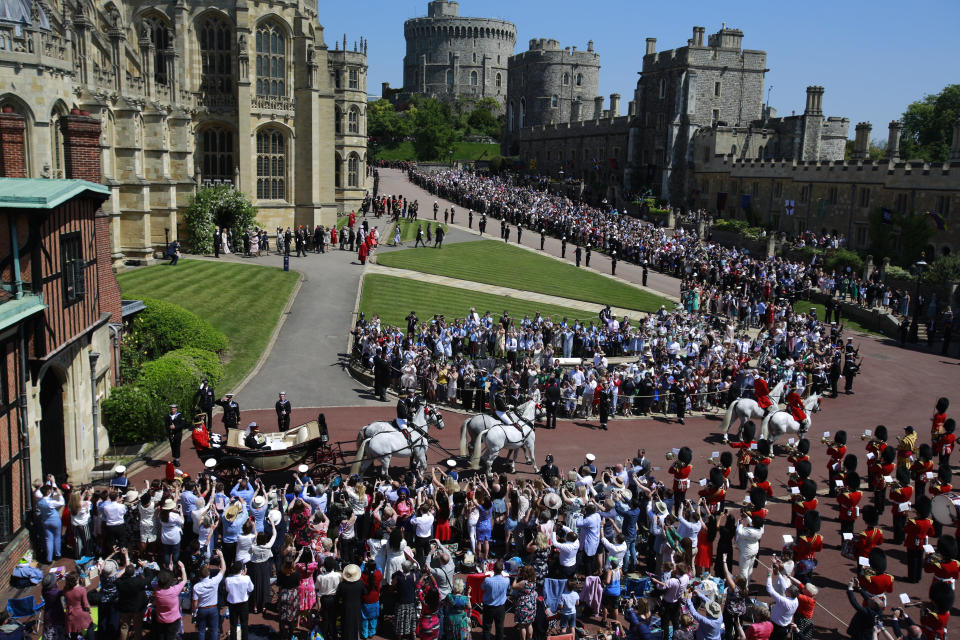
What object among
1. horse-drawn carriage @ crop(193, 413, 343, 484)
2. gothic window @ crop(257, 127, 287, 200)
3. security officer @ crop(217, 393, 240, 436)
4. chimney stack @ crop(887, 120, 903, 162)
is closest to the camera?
horse-drawn carriage @ crop(193, 413, 343, 484)

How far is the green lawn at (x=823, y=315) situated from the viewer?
37.9 metres

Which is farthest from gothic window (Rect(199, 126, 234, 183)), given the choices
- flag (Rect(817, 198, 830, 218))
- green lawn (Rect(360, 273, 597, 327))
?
flag (Rect(817, 198, 830, 218))

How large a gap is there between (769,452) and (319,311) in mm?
19523

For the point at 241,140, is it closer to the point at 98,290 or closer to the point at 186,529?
the point at 98,290

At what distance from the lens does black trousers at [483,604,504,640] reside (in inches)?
441

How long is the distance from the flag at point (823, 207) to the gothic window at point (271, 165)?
1453 inches

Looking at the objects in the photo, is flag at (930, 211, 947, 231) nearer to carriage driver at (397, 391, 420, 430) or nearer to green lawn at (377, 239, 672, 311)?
green lawn at (377, 239, 672, 311)

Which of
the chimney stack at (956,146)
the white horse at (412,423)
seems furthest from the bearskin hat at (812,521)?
the chimney stack at (956,146)

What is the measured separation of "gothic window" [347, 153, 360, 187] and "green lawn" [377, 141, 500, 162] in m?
47.8

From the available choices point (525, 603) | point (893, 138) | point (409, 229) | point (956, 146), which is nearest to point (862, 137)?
point (893, 138)

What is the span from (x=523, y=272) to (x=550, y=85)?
7153 cm

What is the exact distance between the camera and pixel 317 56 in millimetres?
48938

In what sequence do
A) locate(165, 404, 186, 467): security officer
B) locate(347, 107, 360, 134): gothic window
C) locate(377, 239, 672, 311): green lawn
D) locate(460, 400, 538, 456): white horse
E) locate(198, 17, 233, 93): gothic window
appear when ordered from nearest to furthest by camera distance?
1. locate(460, 400, 538, 456): white horse
2. locate(165, 404, 186, 467): security officer
3. locate(377, 239, 672, 311): green lawn
4. locate(198, 17, 233, 93): gothic window
5. locate(347, 107, 360, 134): gothic window

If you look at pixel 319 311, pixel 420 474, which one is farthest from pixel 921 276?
pixel 420 474
